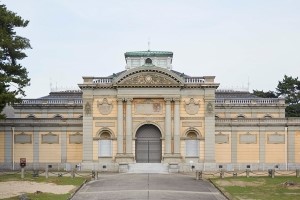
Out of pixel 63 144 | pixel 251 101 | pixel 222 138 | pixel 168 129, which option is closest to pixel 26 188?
pixel 63 144

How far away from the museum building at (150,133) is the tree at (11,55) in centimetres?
1392

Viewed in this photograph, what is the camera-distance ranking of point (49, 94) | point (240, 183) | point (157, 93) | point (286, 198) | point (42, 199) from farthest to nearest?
point (49, 94) < point (157, 93) < point (240, 183) < point (286, 198) < point (42, 199)

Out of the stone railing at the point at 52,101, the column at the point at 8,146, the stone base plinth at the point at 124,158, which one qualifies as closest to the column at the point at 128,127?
the stone base plinth at the point at 124,158

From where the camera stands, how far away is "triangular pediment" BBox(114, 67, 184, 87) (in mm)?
61344

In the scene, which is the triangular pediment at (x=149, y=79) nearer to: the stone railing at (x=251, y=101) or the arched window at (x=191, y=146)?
the arched window at (x=191, y=146)

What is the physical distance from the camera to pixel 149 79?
61.4 m

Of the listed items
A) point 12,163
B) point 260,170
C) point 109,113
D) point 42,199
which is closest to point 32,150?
point 12,163

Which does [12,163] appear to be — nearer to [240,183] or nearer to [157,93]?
[157,93]

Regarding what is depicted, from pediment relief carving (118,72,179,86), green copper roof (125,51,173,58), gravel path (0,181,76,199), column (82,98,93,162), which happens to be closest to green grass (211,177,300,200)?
gravel path (0,181,76,199)

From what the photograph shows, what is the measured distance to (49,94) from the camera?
83.0 m

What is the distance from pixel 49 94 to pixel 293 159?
36.5 meters

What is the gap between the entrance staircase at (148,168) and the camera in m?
59.8

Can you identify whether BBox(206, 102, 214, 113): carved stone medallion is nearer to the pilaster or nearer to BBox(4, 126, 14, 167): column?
the pilaster

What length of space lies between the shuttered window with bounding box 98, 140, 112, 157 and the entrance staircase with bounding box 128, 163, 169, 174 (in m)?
3.10
